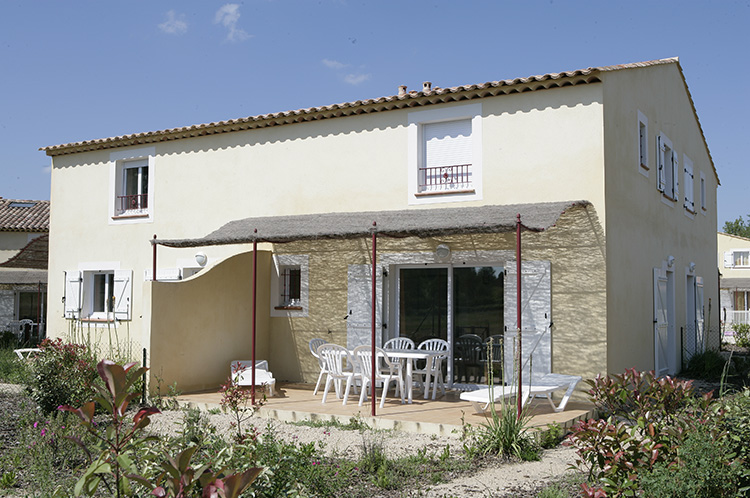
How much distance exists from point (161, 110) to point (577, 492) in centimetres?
1111

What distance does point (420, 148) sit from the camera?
11914 mm

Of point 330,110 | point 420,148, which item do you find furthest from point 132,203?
point 420,148

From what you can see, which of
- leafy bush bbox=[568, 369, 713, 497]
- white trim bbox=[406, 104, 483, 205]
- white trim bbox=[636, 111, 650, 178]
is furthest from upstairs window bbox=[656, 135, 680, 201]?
leafy bush bbox=[568, 369, 713, 497]

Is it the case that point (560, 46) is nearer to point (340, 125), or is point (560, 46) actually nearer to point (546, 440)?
point (340, 125)

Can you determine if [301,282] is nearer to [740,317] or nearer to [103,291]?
[103,291]

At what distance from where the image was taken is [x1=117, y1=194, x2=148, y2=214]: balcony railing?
14.8 metres

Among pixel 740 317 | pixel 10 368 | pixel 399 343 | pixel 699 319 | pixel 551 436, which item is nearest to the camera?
pixel 551 436

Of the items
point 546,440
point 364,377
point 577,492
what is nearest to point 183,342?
point 364,377

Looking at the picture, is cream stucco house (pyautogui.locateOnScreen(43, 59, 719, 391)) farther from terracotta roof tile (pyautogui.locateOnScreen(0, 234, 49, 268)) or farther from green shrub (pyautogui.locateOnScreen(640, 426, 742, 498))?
green shrub (pyautogui.locateOnScreen(640, 426, 742, 498))

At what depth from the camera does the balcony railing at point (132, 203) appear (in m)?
14.8

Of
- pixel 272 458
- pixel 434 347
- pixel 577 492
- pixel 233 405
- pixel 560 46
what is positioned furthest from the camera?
pixel 434 347

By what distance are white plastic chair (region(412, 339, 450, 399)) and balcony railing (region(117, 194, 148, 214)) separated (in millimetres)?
6879

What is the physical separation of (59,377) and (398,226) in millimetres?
5018

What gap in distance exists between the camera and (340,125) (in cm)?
1265
